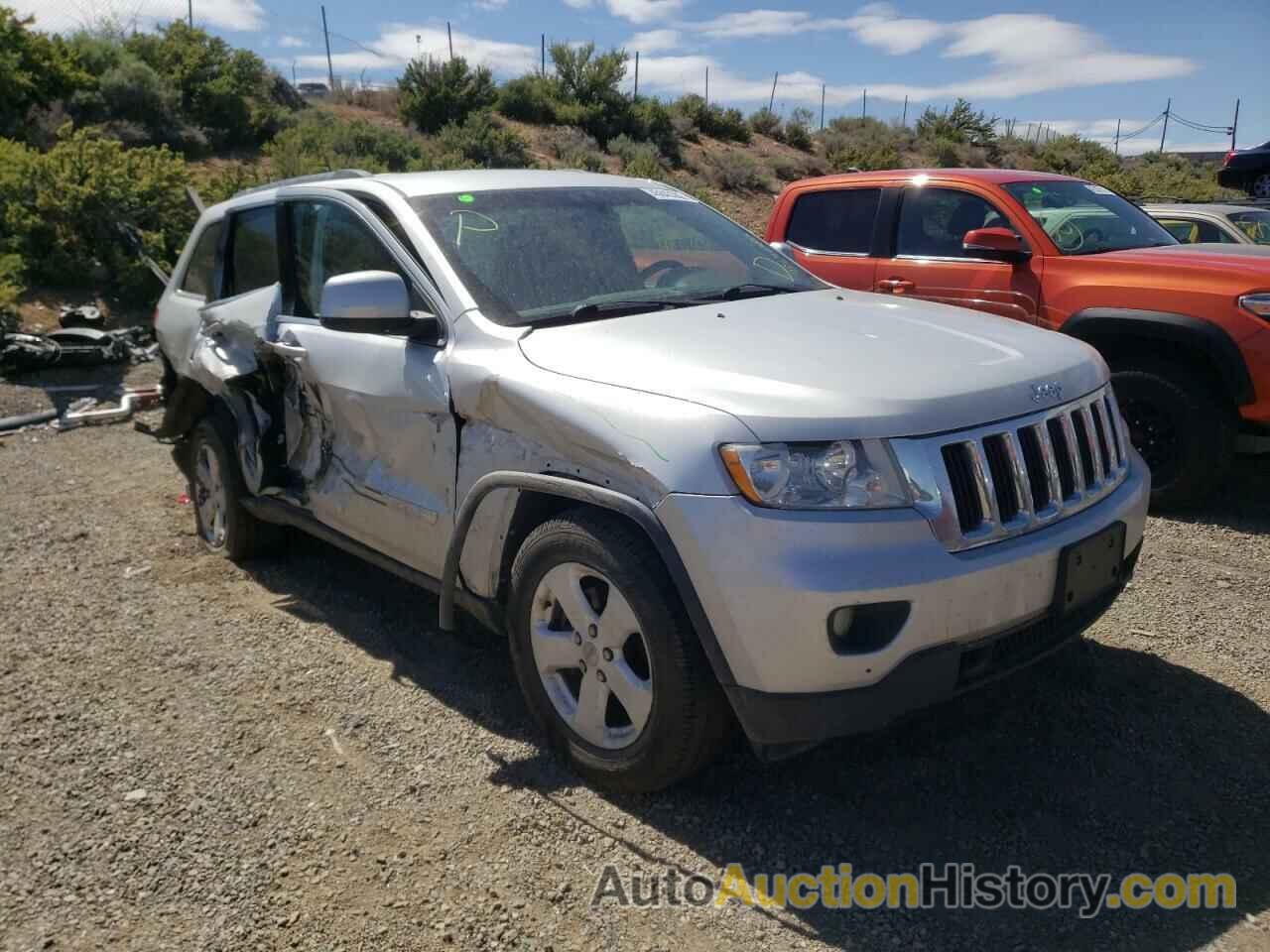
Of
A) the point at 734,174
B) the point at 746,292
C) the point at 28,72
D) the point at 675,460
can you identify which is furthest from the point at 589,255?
the point at 734,174

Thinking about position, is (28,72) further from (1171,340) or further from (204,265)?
(1171,340)

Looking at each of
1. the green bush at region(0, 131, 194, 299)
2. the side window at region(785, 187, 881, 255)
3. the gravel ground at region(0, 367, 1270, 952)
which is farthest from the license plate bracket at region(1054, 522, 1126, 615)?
the green bush at region(0, 131, 194, 299)

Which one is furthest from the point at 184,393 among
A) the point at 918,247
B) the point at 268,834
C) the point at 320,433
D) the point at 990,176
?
the point at 990,176

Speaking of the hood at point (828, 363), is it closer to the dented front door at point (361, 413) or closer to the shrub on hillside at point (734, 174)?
the dented front door at point (361, 413)

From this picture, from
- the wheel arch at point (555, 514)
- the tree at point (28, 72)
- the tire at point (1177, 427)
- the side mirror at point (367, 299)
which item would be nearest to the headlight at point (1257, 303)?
the tire at point (1177, 427)

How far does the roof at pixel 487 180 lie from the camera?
13.2 feet

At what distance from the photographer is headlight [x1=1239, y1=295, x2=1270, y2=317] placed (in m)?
5.25

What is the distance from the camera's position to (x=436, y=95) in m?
25.5

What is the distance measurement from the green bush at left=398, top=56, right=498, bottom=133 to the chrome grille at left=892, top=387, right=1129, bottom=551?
2404 cm

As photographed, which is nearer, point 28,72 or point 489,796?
point 489,796

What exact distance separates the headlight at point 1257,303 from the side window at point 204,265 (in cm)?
508

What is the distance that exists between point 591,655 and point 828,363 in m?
1.06

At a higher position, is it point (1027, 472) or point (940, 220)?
point (940, 220)

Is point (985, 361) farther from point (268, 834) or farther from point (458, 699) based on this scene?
point (268, 834)
